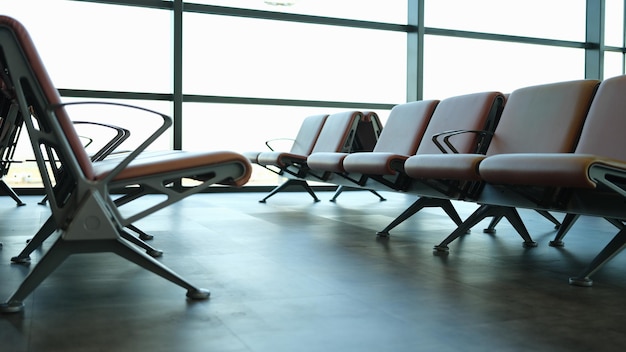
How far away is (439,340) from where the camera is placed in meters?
1.43

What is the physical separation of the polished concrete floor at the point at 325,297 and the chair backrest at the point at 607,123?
489 mm

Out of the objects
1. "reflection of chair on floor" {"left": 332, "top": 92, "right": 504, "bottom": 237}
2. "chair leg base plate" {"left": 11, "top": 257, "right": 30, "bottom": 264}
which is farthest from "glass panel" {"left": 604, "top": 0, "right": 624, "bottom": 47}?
"chair leg base plate" {"left": 11, "top": 257, "right": 30, "bottom": 264}

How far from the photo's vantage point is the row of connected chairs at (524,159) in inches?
82.9

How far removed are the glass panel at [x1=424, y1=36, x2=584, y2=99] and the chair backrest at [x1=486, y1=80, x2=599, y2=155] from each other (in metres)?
4.82

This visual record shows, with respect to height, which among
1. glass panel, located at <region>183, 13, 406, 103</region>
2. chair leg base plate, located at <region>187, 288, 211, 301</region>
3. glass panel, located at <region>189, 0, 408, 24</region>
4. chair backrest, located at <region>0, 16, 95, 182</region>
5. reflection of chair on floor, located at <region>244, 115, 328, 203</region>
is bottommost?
chair leg base plate, located at <region>187, 288, 211, 301</region>

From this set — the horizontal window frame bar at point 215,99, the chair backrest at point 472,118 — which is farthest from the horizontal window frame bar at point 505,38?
the chair backrest at point 472,118

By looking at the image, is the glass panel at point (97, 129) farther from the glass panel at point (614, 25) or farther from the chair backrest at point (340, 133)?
the glass panel at point (614, 25)

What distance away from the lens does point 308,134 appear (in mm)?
5801

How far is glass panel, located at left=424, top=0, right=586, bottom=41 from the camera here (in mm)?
7977

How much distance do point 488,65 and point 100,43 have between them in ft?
16.6

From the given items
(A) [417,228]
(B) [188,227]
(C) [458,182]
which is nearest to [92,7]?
(B) [188,227]

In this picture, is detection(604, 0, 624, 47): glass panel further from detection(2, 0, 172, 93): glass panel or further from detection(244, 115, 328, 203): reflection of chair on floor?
detection(2, 0, 172, 93): glass panel

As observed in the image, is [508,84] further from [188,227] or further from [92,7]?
[188,227]

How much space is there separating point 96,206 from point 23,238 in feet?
5.31
